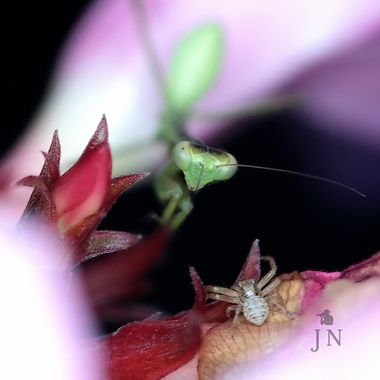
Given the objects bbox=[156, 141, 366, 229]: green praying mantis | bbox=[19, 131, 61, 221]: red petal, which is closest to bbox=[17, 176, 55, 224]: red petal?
bbox=[19, 131, 61, 221]: red petal

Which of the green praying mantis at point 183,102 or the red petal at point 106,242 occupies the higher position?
the green praying mantis at point 183,102

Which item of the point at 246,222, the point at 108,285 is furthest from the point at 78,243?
the point at 246,222

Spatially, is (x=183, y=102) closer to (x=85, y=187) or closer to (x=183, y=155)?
(x=183, y=155)

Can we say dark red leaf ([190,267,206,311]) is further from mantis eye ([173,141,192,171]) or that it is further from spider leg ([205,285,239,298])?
mantis eye ([173,141,192,171])

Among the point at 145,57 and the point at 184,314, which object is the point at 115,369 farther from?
the point at 145,57

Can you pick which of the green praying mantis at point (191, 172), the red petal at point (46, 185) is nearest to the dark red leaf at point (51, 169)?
the red petal at point (46, 185)

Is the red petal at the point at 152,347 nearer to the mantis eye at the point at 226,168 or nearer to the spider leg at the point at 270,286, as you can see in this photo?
the spider leg at the point at 270,286
